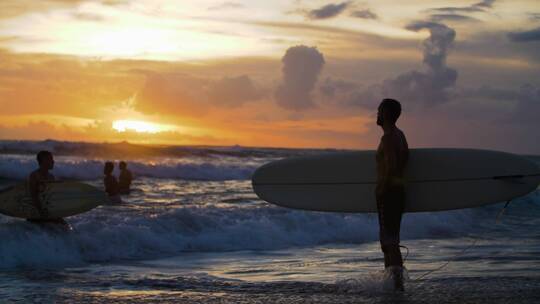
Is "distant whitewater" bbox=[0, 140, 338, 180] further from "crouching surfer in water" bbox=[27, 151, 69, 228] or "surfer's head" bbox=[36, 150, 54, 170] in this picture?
"surfer's head" bbox=[36, 150, 54, 170]

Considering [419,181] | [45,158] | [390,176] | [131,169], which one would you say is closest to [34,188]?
[45,158]

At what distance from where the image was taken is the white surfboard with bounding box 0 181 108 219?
973 cm

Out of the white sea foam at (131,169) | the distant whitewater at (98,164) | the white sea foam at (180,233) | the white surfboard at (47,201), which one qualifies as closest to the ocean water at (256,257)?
the white sea foam at (180,233)

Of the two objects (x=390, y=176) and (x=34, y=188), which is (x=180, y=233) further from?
(x=390, y=176)

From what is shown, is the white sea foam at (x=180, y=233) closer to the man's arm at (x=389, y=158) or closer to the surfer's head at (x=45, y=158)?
the surfer's head at (x=45, y=158)

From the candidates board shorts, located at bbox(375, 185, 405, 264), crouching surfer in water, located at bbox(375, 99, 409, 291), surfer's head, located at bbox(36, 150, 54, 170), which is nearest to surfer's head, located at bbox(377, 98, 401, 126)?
crouching surfer in water, located at bbox(375, 99, 409, 291)

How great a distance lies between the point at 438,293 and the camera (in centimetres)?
636

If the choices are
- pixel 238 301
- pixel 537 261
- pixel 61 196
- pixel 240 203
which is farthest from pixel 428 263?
pixel 240 203

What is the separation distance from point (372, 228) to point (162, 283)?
6.88m

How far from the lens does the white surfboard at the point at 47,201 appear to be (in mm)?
9734

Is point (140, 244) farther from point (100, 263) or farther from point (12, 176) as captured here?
point (12, 176)

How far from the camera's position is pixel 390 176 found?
19.8 feet

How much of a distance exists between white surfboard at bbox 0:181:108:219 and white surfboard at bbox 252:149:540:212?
366 cm

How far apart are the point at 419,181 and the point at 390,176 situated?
97 cm
